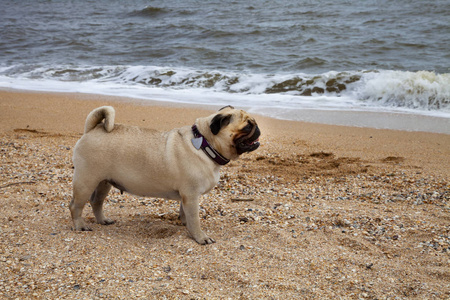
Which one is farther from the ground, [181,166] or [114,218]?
[181,166]

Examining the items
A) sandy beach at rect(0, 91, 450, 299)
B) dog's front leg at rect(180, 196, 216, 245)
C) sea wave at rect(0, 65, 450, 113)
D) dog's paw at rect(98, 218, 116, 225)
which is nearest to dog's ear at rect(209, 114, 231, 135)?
dog's front leg at rect(180, 196, 216, 245)

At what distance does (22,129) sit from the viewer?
27.1 ft

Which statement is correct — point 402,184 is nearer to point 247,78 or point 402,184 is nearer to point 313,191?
point 313,191

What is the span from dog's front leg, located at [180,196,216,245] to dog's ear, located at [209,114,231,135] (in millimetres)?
652

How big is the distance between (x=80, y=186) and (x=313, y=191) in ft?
9.83

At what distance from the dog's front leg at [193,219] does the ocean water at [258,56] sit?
6.33m

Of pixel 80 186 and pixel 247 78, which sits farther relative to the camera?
pixel 247 78

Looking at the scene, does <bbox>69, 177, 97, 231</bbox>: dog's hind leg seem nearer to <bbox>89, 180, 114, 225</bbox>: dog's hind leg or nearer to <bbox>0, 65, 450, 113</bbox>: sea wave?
<bbox>89, 180, 114, 225</bbox>: dog's hind leg

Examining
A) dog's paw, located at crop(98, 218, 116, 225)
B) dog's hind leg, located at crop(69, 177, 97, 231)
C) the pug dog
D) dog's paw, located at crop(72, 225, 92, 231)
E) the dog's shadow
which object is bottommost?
the dog's shadow

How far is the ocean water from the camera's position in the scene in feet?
39.0

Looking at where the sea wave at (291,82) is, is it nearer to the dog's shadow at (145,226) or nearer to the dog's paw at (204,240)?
the dog's shadow at (145,226)

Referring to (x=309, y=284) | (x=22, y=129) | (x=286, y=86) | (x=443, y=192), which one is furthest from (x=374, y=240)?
(x=286, y=86)

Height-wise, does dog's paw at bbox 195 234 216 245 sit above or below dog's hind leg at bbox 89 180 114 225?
below

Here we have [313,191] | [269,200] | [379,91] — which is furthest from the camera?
[379,91]
